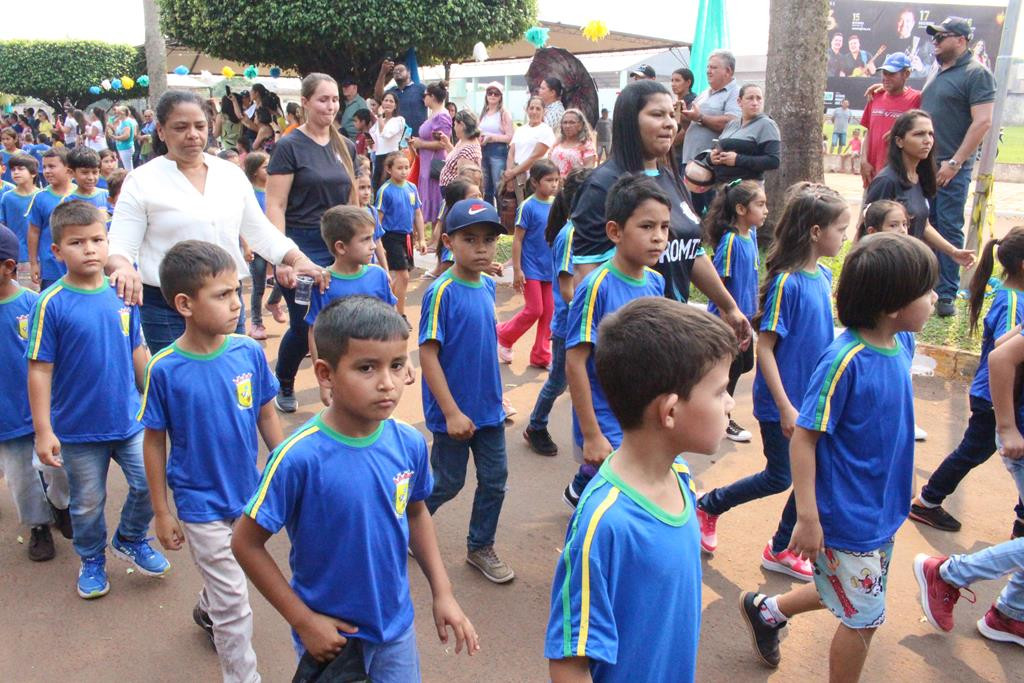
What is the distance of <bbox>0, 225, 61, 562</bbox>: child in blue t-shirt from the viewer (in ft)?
13.1

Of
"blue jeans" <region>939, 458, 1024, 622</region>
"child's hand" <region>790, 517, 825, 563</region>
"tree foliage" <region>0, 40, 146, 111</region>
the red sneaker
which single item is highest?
"tree foliage" <region>0, 40, 146, 111</region>

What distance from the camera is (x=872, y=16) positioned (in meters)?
33.3

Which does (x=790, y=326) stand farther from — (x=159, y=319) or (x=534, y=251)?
(x=534, y=251)

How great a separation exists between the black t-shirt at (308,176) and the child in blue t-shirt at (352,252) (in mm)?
552

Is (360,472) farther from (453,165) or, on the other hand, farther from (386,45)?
(386,45)

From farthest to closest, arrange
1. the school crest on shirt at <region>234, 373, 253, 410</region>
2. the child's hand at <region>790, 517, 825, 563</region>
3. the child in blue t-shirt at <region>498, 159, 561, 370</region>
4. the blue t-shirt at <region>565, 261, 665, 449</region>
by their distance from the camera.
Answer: the child in blue t-shirt at <region>498, 159, 561, 370</region>, the blue t-shirt at <region>565, 261, 665, 449</region>, the school crest on shirt at <region>234, 373, 253, 410</region>, the child's hand at <region>790, 517, 825, 563</region>

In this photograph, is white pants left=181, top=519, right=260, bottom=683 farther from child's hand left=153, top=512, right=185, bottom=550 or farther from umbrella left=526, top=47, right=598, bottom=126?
umbrella left=526, top=47, right=598, bottom=126

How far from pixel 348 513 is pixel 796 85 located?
8.95 m

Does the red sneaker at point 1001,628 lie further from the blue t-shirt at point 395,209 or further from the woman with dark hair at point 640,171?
the blue t-shirt at point 395,209

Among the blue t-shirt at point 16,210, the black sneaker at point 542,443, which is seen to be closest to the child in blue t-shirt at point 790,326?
the black sneaker at point 542,443

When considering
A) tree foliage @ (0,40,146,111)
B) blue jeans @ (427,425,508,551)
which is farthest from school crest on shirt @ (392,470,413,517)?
tree foliage @ (0,40,146,111)

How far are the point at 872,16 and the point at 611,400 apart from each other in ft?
120

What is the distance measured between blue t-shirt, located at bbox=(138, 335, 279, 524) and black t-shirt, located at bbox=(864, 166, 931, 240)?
3.96 metres

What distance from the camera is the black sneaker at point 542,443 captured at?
5258 mm
